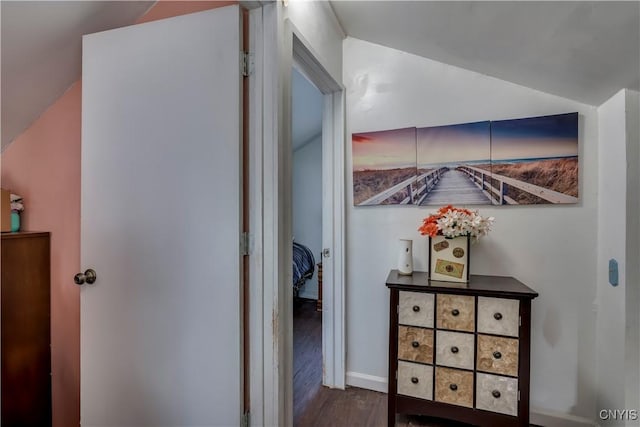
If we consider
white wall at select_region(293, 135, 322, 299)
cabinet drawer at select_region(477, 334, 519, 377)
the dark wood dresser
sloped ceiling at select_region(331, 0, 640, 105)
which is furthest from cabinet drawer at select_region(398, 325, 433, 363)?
white wall at select_region(293, 135, 322, 299)

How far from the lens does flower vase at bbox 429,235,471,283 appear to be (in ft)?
5.34

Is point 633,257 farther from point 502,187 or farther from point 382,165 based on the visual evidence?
point 382,165

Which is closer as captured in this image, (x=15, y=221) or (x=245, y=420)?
(x=245, y=420)

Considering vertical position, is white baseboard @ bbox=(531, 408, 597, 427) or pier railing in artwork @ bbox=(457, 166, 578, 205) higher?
pier railing in artwork @ bbox=(457, 166, 578, 205)

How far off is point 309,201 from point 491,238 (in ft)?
9.00

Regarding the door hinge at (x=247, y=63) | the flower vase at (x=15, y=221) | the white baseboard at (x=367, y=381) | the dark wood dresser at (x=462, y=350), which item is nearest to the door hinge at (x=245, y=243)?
the door hinge at (x=247, y=63)

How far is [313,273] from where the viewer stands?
4105mm

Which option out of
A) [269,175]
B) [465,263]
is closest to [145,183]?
[269,175]

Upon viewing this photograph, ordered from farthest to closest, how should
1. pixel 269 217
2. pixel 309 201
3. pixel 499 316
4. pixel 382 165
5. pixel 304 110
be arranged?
1. pixel 309 201
2. pixel 304 110
3. pixel 382 165
4. pixel 499 316
5. pixel 269 217

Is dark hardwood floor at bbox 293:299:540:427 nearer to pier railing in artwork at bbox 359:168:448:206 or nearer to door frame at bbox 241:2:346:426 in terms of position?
door frame at bbox 241:2:346:426

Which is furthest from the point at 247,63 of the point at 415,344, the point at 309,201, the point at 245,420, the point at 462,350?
the point at 309,201

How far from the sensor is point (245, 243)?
124 cm

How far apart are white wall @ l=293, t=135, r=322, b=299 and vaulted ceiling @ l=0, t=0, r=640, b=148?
240cm

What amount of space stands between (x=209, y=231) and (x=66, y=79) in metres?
→ 1.29
